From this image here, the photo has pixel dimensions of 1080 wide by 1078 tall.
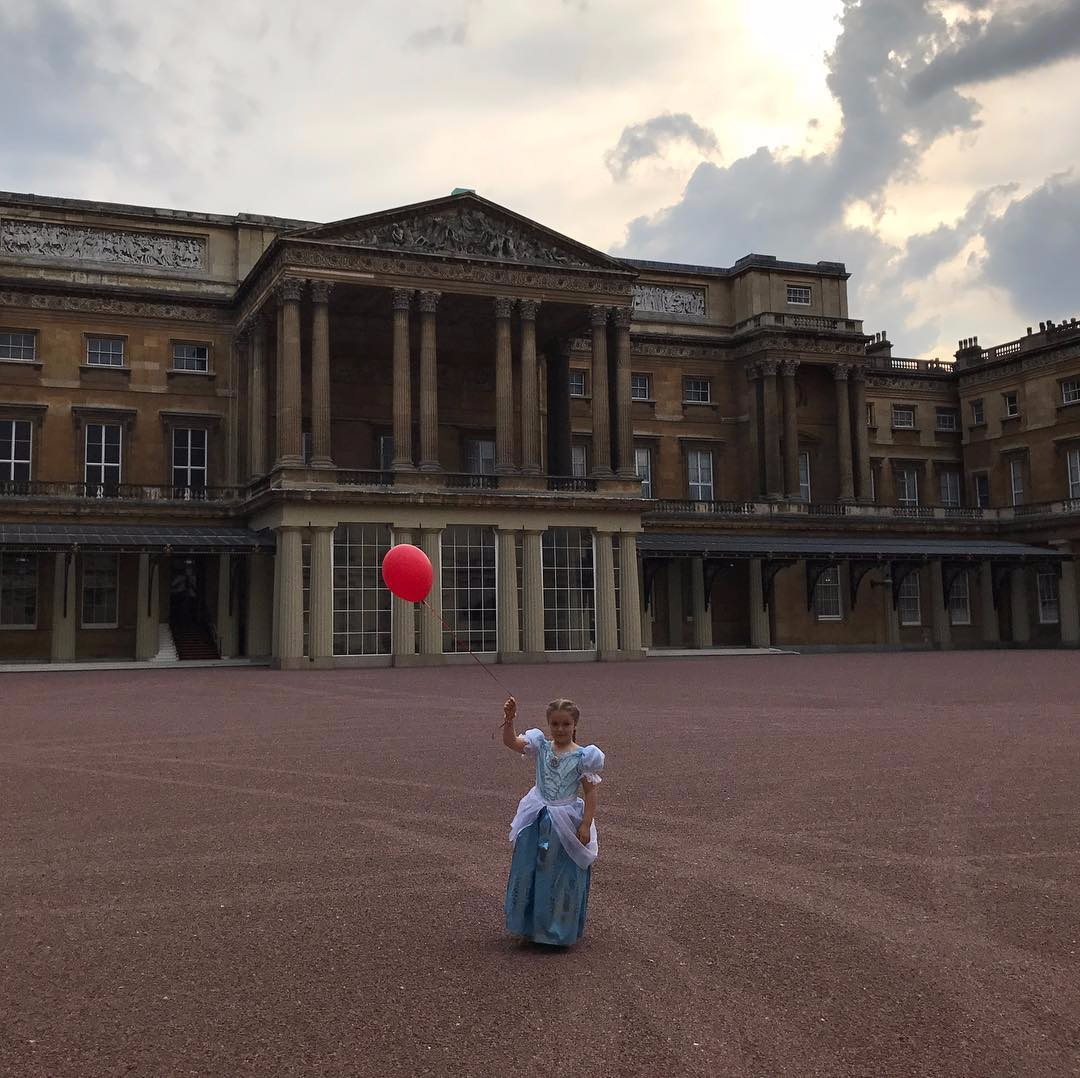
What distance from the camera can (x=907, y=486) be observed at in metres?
60.2

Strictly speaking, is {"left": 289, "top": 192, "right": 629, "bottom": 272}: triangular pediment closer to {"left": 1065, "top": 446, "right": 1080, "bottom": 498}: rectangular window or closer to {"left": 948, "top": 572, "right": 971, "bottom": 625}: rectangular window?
{"left": 948, "top": 572, "right": 971, "bottom": 625}: rectangular window

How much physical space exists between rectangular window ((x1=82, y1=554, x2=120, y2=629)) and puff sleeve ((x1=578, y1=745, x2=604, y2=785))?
38.7 m

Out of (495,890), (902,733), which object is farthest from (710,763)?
(495,890)

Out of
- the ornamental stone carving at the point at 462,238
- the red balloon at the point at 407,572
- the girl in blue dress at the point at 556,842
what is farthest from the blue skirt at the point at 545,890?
the ornamental stone carving at the point at 462,238

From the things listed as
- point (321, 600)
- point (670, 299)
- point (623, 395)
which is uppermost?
point (670, 299)

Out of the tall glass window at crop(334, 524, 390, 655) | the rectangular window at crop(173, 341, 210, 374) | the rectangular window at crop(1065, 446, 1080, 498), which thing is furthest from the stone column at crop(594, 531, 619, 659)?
the rectangular window at crop(1065, 446, 1080, 498)

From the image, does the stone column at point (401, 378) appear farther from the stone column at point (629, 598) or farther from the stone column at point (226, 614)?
the stone column at point (629, 598)

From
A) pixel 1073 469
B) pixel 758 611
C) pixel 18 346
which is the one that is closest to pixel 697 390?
pixel 758 611

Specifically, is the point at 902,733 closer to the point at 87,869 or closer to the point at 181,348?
the point at 87,869

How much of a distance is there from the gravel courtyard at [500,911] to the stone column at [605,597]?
2419cm

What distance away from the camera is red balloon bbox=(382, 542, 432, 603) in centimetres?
1074

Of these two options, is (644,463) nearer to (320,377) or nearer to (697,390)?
(697,390)

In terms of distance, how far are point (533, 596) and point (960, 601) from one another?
1022 inches

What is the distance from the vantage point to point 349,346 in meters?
46.3
